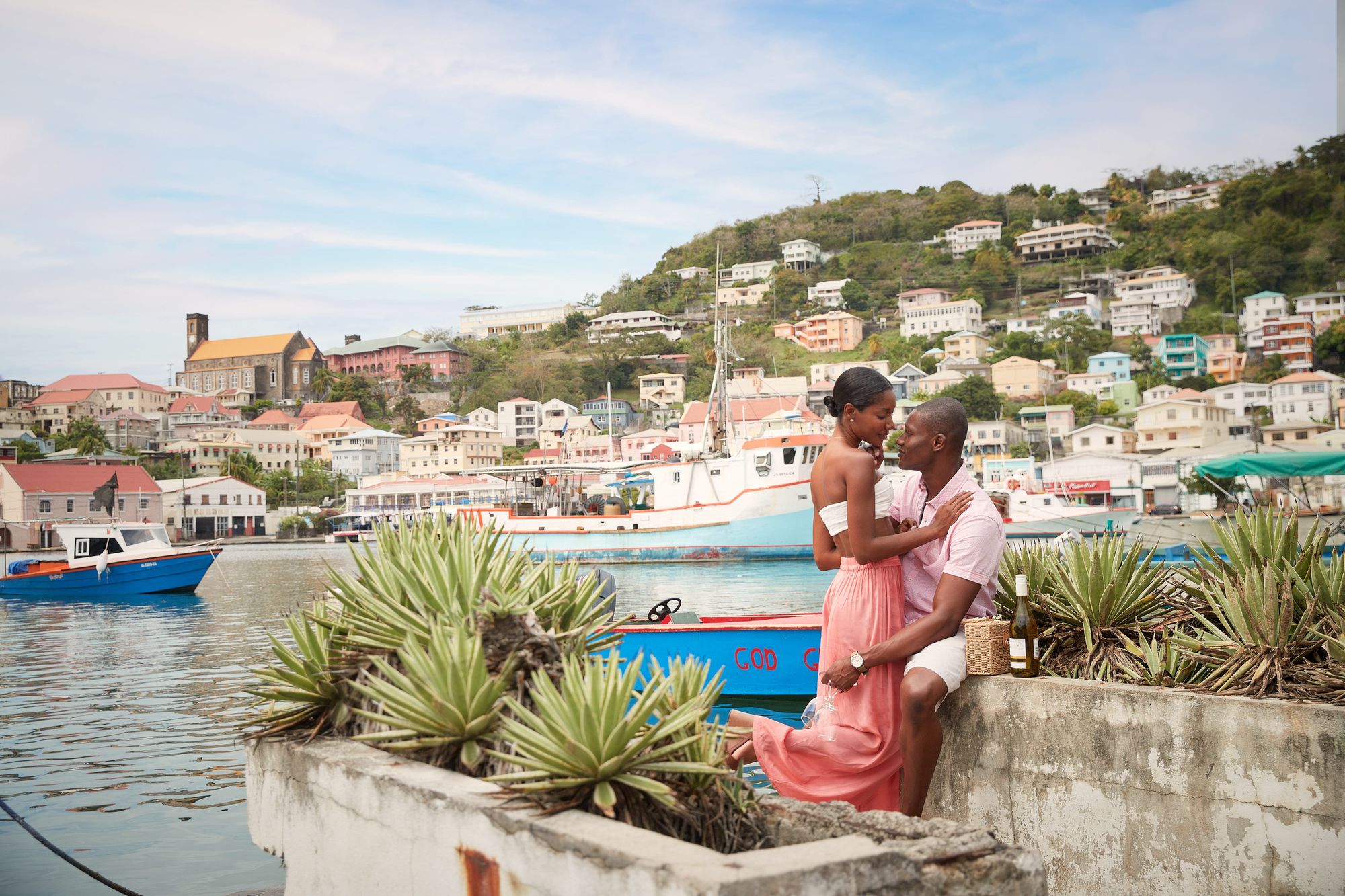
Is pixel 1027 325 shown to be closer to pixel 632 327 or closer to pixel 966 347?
pixel 966 347

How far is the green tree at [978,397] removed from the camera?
302 feet

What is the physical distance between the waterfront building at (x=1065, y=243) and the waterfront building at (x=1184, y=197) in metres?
10.6

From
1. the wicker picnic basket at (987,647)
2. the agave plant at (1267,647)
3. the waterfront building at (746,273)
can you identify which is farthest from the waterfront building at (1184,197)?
the wicker picnic basket at (987,647)

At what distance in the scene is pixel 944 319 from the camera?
399 feet

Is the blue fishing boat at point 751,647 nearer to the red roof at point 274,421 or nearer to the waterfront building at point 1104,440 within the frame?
the waterfront building at point 1104,440

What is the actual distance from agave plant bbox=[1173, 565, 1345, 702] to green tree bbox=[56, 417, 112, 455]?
107 metres

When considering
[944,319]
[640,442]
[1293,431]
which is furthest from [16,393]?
[1293,431]

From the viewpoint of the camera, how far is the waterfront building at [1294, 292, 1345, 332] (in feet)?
327

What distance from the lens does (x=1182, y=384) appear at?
9356cm

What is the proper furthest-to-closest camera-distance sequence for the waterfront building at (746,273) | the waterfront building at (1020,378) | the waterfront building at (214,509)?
the waterfront building at (746,273) < the waterfront building at (1020,378) < the waterfront building at (214,509)

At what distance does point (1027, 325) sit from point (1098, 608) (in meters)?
120

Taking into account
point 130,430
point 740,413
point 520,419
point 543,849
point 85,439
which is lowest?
point 543,849

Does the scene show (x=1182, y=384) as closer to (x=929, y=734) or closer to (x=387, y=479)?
(x=387, y=479)

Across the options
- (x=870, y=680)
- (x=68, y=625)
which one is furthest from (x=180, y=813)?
(x=68, y=625)
